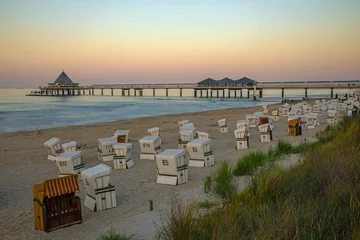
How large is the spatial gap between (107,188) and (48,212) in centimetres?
122

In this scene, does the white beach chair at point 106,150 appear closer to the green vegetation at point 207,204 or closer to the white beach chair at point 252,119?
the green vegetation at point 207,204

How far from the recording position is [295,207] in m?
3.45

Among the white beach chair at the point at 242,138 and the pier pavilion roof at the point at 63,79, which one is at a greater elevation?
the pier pavilion roof at the point at 63,79

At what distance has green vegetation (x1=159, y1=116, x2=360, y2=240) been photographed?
3098 millimetres

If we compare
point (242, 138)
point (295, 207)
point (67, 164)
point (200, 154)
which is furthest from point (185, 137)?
point (295, 207)

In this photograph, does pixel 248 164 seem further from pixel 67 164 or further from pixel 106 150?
pixel 106 150

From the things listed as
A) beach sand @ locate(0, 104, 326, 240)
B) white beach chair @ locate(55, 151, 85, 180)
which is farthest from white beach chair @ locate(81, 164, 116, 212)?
white beach chair @ locate(55, 151, 85, 180)

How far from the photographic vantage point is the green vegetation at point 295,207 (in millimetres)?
3098

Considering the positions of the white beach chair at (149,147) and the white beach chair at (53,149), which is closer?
the white beach chair at (149,147)

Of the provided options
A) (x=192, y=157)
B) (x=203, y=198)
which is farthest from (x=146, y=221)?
(x=192, y=157)

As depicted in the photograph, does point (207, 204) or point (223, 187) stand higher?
point (223, 187)

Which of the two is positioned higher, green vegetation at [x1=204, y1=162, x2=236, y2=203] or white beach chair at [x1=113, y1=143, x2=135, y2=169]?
green vegetation at [x1=204, y1=162, x2=236, y2=203]

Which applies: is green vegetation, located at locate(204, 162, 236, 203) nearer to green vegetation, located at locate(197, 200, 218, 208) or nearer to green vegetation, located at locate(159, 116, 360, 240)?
green vegetation, located at locate(159, 116, 360, 240)

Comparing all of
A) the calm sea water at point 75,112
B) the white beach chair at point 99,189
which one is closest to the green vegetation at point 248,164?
the white beach chair at point 99,189
